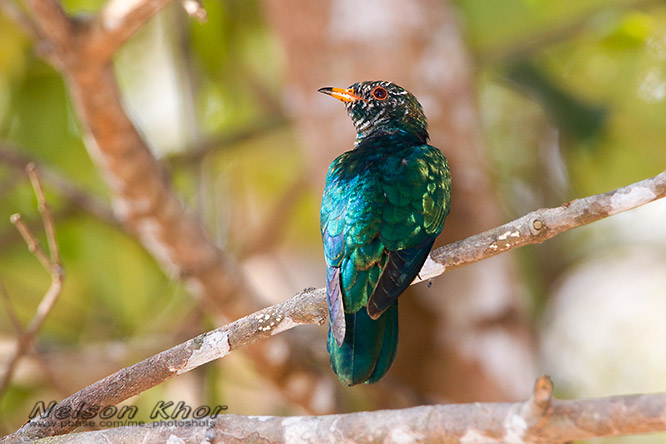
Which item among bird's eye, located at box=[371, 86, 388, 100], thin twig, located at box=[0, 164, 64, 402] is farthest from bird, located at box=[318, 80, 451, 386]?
thin twig, located at box=[0, 164, 64, 402]

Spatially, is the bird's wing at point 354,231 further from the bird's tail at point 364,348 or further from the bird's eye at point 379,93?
the bird's eye at point 379,93

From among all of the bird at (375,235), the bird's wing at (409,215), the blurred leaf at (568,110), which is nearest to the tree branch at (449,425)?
the bird at (375,235)

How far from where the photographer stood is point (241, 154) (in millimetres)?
7086

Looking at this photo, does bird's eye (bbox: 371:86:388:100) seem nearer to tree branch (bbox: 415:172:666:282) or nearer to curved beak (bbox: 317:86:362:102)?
curved beak (bbox: 317:86:362:102)

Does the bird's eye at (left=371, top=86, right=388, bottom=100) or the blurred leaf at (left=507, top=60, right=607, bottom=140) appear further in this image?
the blurred leaf at (left=507, top=60, right=607, bottom=140)

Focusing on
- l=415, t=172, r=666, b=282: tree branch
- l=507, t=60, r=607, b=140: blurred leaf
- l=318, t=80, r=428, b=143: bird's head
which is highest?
l=507, t=60, r=607, b=140: blurred leaf

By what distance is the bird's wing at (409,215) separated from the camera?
213 cm

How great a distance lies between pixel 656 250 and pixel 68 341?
4.87 meters

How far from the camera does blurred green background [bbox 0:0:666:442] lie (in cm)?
528

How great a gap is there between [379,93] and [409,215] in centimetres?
68

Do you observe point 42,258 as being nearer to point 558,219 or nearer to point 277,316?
point 277,316

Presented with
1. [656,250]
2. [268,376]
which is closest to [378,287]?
[268,376]

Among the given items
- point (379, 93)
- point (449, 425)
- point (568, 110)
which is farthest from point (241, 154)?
point (449, 425)

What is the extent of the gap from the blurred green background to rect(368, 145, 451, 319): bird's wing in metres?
2.18
